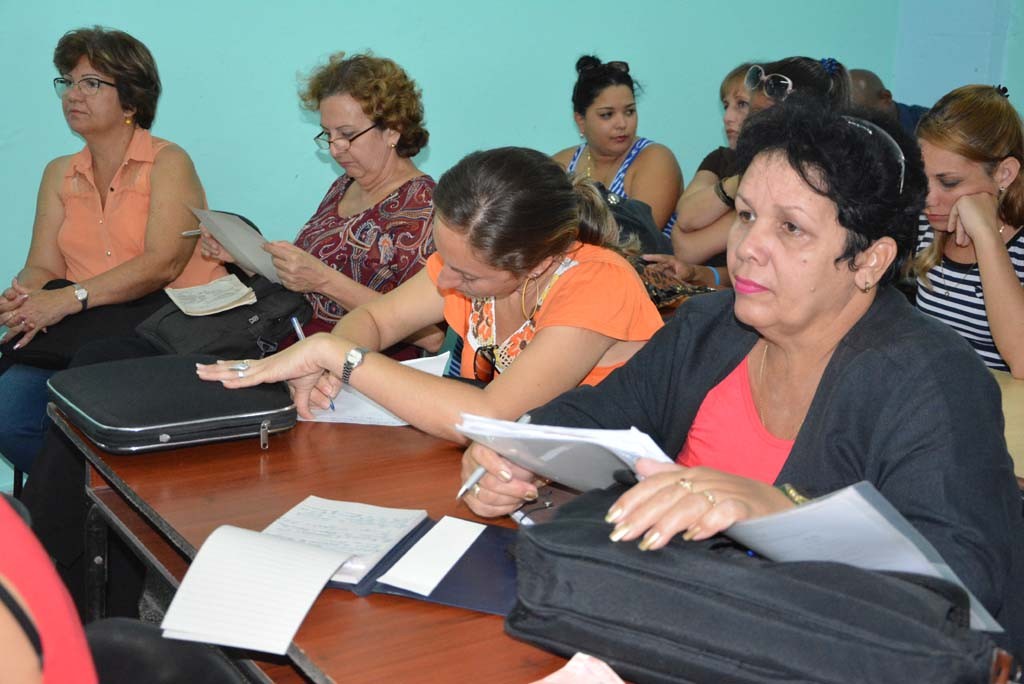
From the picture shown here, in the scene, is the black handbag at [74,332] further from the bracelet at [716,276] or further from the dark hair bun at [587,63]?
the dark hair bun at [587,63]

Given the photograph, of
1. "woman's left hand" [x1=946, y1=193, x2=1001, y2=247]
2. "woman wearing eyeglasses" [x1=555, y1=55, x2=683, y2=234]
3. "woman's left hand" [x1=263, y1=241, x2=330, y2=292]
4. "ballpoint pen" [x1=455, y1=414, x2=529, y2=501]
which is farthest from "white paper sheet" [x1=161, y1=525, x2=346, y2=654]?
"woman wearing eyeglasses" [x1=555, y1=55, x2=683, y2=234]

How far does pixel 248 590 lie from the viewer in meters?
1.26

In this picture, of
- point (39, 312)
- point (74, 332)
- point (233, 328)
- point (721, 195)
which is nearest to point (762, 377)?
point (233, 328)

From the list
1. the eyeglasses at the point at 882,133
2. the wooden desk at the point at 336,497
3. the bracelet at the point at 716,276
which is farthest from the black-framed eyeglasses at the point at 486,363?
the bracelet at the point at 716,276

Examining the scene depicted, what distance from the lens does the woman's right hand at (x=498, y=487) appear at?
1.50 metres

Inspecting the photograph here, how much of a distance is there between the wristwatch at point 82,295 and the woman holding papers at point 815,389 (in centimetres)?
189

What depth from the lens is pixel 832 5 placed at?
4738mm

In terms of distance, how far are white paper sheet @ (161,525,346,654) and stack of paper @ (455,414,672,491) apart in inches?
10.0

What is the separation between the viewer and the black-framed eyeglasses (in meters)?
2.12

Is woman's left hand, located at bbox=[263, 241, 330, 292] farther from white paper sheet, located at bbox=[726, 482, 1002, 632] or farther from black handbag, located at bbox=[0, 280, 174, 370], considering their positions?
white paper sheet, located at bbox=[726, 482, 1002, 632]

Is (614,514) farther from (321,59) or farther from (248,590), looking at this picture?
(321,59)

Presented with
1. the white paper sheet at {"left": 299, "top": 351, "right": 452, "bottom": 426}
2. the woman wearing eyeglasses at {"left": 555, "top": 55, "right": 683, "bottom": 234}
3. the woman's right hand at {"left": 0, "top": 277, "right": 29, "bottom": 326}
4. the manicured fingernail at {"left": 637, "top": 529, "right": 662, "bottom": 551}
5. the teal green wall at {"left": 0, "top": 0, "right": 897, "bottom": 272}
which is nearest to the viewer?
the manicured fingernail at {"left": 637, "top": 529, "right": 662, "bottom": 551}

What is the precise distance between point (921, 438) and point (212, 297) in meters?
1.90

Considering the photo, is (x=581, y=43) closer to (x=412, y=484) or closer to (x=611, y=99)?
(x=611, y=99)
